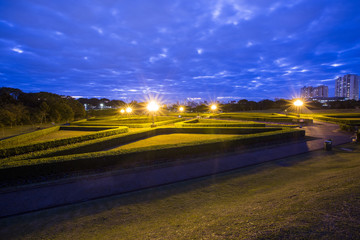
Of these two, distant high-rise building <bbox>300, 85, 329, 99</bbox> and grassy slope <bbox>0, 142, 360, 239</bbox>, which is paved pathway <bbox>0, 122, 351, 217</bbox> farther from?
distant high-rise building <bbox>300, 85, 329, 99</bbox>

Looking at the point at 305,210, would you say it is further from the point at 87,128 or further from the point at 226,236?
the point at 87,128

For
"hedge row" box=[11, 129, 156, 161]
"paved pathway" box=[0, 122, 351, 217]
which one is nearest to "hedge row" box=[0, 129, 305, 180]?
"paved pathway" box=[0, 122, 351, 217]

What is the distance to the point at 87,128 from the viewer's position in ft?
67.3

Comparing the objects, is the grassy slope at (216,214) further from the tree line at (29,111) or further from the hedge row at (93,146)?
the tree line at (29,111)

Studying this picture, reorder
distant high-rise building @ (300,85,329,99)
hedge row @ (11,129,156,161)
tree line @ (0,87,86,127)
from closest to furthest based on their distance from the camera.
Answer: hedge row @ (11,129,156,161) → tree line @ (0,87,86,127) → distant high-rise building @ (300,85,329,99)

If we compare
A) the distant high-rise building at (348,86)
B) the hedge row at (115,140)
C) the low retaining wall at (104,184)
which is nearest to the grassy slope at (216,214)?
the low retaining wall at (104,184)

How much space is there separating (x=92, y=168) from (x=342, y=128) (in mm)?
21809

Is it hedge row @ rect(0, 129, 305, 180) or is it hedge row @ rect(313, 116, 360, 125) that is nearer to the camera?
hedge row @ rect(0, 129, 305, 180)

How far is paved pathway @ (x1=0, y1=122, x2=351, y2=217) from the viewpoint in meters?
5.12

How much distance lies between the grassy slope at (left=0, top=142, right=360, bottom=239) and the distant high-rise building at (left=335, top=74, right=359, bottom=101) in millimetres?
175413

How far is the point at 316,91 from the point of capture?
159m

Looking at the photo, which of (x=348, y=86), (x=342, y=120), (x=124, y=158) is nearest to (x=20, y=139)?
(x=124, y=158)

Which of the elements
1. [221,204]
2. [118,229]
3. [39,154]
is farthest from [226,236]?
[39,154]

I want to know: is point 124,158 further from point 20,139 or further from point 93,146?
point 20,139
